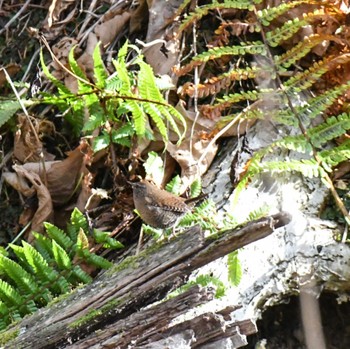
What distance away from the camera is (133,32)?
15.6ft

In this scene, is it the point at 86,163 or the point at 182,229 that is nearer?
the point at 182,229

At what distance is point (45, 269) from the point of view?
388 centimetres

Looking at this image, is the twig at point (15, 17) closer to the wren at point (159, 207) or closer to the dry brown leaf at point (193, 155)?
the dry brown leaf at point (193, 155)

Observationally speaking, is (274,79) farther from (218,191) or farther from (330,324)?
(330,324)

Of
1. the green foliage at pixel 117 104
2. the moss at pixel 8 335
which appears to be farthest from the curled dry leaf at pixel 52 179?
the moss at pixel 8 335

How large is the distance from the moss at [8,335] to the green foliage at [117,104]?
3.77 ft

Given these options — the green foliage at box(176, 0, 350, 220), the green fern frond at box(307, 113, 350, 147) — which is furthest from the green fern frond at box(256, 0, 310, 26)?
the green fern frond at box(307, 113, 350, 147)

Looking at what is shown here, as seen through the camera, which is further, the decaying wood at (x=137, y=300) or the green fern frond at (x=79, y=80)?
the green fern frond at (x=79, y=80)

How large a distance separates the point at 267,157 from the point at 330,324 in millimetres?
940

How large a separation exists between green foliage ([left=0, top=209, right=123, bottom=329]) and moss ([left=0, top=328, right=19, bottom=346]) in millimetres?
368

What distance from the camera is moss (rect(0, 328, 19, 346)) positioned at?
3.29 metres

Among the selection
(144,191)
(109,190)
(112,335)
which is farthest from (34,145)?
(112,335)

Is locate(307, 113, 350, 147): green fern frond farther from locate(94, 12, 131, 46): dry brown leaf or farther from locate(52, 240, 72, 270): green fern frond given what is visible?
locate(94, 12, 131, 46): dry brown leaf

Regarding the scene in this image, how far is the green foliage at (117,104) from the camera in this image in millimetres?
3930
